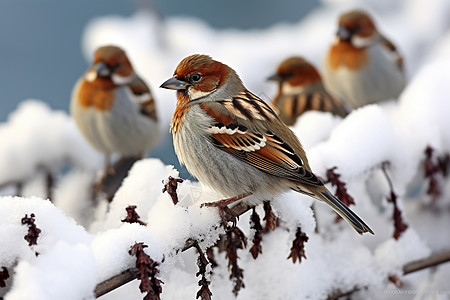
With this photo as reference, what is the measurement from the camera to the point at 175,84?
2662mm

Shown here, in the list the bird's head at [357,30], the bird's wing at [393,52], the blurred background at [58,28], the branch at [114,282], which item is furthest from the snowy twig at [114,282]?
the blurred background at [58,28]

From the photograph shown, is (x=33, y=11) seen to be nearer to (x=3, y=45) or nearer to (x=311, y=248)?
(x=3, y=45)

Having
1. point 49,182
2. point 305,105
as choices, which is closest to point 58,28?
point 305,105

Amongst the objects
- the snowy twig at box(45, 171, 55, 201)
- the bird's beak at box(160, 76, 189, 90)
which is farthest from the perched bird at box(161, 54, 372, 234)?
the snowy twig at box(45, 171, 55, 201)

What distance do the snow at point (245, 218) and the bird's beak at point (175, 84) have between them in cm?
33

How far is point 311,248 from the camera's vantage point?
2.50 meters

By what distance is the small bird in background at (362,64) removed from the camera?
207 inches

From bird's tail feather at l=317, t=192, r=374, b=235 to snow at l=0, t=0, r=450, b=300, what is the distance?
0.09 m

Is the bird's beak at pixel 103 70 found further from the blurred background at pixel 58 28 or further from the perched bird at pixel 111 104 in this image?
the blurred background at pixel 58 28

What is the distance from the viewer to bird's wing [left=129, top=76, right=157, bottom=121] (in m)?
4.70

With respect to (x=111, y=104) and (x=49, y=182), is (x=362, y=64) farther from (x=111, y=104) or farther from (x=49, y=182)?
(x=49, y=182)

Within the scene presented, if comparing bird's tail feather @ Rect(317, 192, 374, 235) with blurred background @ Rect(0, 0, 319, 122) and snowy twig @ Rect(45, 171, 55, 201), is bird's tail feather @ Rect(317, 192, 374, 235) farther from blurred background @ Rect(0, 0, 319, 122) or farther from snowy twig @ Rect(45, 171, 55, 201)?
blurred background @ Rect(0, 0, 319, 122)

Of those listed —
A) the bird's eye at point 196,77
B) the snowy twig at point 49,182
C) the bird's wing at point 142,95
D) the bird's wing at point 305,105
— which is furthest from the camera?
the bird's wing at point 142,95

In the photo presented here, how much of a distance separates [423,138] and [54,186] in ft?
5.93
